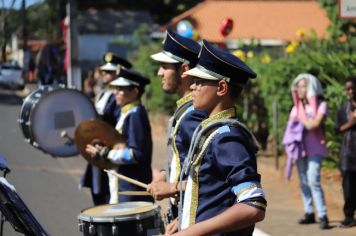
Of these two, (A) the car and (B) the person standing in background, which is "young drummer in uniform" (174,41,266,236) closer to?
(B) the person standing in background

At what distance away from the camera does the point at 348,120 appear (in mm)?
9523

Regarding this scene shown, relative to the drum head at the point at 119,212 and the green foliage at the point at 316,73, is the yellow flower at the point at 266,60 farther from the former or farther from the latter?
the drum head at the point at 119,212

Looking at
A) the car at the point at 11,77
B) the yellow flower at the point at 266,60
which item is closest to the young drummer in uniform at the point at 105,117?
the yellow flower at the point at 266,60

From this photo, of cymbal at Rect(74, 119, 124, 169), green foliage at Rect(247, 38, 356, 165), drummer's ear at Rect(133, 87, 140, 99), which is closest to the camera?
cymbal at Rect(74, 119, 124, 169)

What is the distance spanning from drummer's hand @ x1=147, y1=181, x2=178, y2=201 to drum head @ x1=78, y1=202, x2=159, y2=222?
830 millimetres

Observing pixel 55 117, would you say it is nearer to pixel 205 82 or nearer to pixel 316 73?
pixel 205 82

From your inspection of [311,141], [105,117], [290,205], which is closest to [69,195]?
[290,205]

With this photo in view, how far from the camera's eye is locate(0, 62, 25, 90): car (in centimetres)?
4575

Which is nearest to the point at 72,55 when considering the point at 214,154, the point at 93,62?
the point at 214,154

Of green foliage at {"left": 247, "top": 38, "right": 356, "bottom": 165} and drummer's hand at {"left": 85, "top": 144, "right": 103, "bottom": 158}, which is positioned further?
green foliage at {"left": 247, "top": 38, "right": 356, "bottom": 165}

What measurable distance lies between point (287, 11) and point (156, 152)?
2730cm

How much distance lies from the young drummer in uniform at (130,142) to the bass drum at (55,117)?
64 cm

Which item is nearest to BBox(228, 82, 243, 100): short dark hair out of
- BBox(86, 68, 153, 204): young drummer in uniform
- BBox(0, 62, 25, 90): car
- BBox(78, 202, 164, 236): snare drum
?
BBox(78, 202, 164, 236): snare drum

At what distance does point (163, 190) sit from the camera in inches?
186
